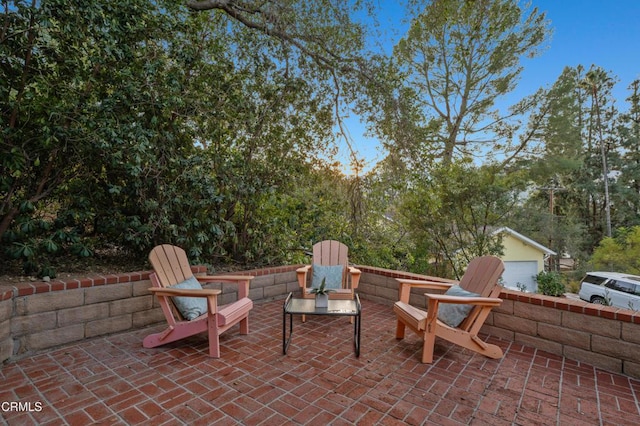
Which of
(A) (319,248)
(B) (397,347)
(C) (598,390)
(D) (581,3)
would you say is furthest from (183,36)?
(D) (581,3)

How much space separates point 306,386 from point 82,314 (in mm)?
2079

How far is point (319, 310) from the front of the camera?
2.78 m

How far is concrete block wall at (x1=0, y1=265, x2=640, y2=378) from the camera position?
2389 millimetres

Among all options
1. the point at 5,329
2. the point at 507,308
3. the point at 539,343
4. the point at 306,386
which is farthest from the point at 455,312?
the point at 5,329

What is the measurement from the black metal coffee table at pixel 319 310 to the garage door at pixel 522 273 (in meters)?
10.7

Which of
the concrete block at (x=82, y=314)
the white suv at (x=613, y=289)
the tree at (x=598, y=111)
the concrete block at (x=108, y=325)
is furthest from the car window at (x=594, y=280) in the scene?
the concrete block at (x=82, y=314)

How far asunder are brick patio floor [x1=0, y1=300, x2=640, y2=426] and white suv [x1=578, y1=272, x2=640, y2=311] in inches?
280

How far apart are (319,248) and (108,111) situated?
2.61 m

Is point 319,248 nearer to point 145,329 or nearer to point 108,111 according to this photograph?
point 145,329

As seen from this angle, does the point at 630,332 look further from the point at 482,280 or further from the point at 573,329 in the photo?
the point at 482,280

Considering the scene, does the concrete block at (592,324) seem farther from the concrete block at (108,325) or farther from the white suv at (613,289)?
the white suv at (613,289)

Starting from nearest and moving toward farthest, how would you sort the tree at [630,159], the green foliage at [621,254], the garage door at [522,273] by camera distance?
the green foliage at [621,254]
the garage door at [522,273]
the tree at [630,159]

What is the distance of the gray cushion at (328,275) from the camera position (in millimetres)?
3739

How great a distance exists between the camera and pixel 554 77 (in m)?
9.04
